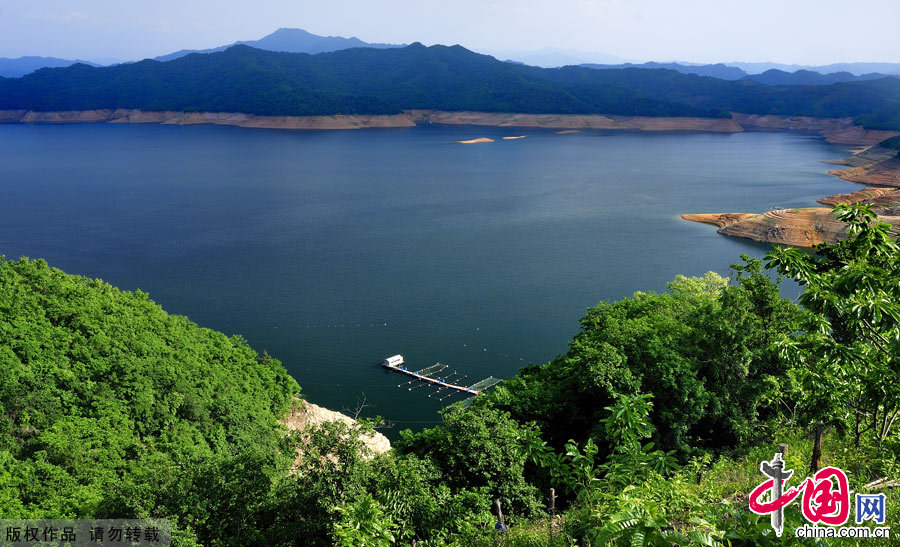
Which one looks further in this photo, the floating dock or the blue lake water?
the blue lake water

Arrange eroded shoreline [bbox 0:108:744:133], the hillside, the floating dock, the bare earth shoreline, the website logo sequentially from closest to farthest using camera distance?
the website logo < the floating dock < the bare earth shoreline < eroded shoreline [bbox 0:108:744:133] < the hillside

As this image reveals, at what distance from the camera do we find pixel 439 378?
30.7m

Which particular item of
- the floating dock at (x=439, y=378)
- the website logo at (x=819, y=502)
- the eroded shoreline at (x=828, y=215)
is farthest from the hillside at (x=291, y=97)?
the website logo at (x=819, y=502)

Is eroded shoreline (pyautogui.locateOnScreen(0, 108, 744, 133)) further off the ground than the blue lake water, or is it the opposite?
eroded shoreline (pyautogui.locateOnScreen(0, 108, 744, 133))

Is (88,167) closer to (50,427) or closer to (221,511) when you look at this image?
(50,427)

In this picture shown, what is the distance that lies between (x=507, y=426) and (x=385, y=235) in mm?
43940

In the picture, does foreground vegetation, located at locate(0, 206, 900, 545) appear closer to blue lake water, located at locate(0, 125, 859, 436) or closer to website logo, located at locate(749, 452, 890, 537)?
website logo, located at locate(749, 452, 890, 537)

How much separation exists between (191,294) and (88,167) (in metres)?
70.8

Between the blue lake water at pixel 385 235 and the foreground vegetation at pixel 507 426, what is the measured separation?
8624 millimetres

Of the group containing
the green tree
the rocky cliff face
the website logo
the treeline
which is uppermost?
the treeline

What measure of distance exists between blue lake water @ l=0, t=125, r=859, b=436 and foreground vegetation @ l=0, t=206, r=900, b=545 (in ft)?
28.3

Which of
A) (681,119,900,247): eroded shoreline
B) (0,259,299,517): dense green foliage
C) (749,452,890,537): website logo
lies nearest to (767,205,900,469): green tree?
(749,452,890,537): website logo

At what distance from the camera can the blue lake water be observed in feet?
113

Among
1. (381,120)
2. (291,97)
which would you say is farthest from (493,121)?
(291,97)
